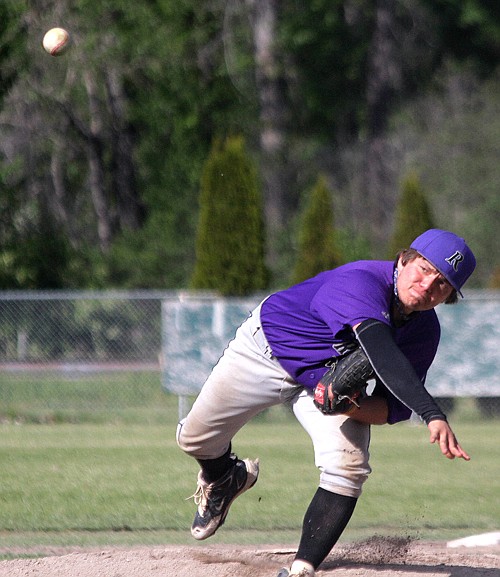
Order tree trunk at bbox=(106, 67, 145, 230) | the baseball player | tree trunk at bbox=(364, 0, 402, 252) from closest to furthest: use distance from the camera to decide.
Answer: the baseball player, tree trunk at bbox=(106, 67, 145, 230), tree trunk at bbox=(364, 0, 402, 252)

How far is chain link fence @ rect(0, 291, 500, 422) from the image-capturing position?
547 inches

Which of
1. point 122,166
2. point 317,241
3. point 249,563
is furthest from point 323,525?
point 122,166

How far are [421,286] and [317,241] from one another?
12556 mm

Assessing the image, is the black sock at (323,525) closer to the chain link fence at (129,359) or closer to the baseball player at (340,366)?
the baseball player at (340,366)

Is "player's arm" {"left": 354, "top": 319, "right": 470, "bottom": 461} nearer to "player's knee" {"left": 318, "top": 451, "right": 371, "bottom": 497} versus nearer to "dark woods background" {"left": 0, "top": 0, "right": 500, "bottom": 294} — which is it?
"player's knee" {"left": 318, "top": 451, "right": 371, "bottom": 497}

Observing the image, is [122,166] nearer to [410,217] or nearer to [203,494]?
[410,217]

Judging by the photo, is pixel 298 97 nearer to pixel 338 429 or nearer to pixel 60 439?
pixel 60 439

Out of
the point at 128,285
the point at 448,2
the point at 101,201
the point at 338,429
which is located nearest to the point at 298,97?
the point at 448,2

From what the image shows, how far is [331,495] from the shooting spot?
451 cm

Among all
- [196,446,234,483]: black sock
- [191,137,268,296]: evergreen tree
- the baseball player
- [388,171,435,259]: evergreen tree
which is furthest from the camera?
[388,171,435,259]: evergreen tree

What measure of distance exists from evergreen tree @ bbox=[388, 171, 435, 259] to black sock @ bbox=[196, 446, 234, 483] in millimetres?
12310

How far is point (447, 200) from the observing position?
33.4 meters

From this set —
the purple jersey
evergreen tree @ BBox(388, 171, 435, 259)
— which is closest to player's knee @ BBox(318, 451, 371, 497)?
the purple jersey

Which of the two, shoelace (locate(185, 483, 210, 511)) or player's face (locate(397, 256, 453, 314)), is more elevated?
player's face (locate(397, 256, 453, 314))
